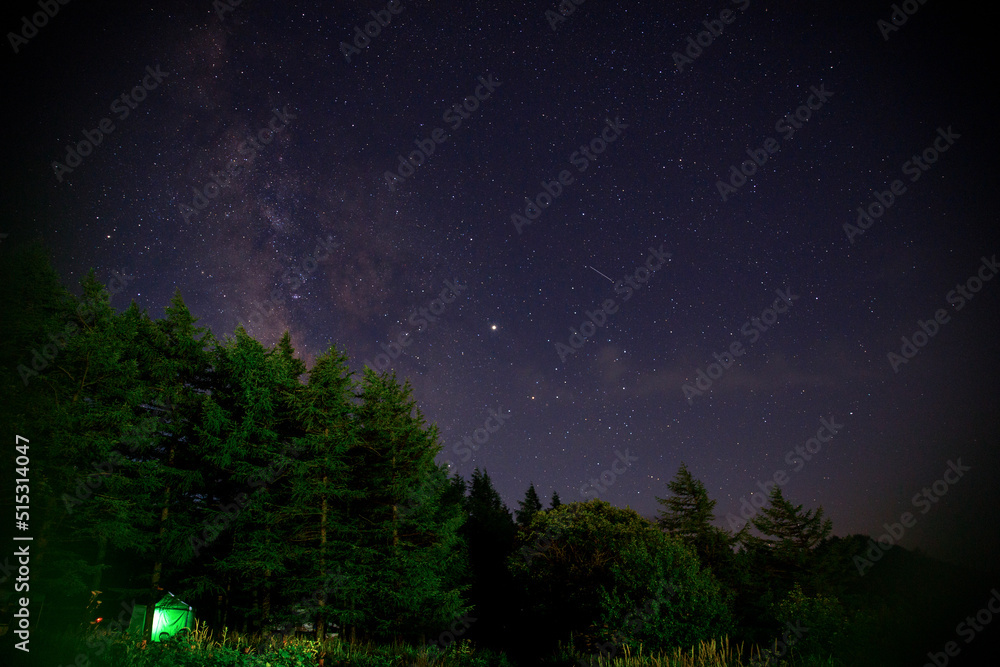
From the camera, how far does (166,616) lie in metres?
13.2

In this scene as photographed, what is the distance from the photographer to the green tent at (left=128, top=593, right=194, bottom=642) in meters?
12.7

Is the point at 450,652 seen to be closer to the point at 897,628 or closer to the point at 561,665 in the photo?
the point at 561,665

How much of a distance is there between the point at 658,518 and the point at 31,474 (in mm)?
41462

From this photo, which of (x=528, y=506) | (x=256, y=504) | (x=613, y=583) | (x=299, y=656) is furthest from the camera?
(x=528, y=506)

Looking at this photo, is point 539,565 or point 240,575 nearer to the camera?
point 240,575

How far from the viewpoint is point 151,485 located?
1675 centimetres

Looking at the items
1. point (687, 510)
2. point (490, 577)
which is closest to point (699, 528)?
point (687, 510)

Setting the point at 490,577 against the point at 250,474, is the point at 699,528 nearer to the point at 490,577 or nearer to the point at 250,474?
the point at 490,577

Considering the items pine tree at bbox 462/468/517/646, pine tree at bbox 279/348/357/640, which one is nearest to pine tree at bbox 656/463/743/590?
pine tree at bbox 462/468/517/646

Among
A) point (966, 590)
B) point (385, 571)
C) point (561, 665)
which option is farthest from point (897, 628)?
point (385, 571)

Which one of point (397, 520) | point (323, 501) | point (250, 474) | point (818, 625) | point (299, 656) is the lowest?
point (818, 625)

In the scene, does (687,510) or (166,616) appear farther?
(687,510)

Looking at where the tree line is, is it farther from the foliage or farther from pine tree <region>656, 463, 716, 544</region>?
pine tree <region>656, 463, 716, 544</region>

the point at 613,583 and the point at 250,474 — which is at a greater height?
the point at 250,474
